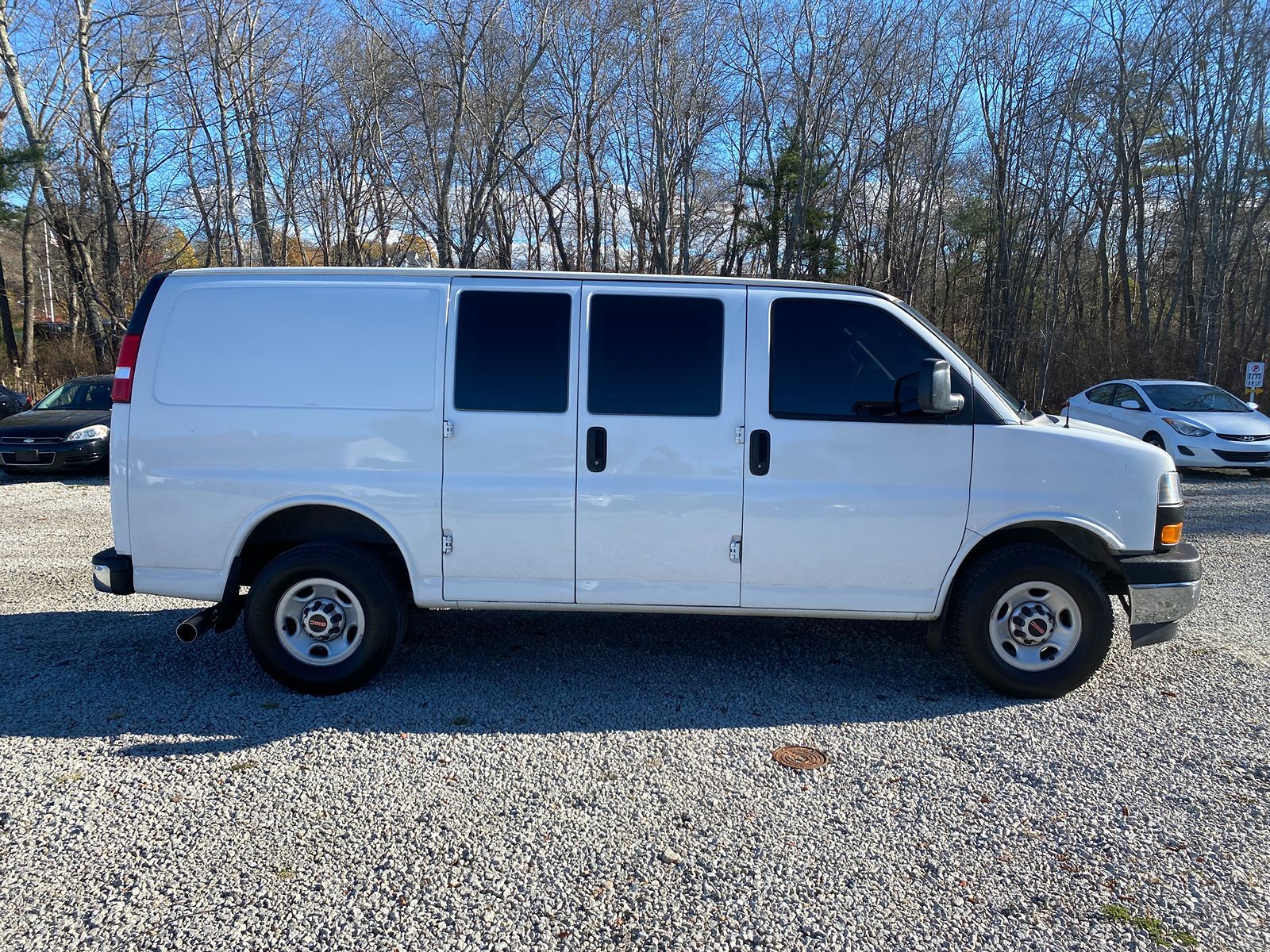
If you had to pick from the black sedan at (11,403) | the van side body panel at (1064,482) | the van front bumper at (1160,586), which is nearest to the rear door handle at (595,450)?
the van side body panel at (1064,482)

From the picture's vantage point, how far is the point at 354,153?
29.2m

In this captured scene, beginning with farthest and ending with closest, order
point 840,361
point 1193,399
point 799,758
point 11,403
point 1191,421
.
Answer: point 11,403 → point 1193,399 → point 1191,421 → point 840,361 → point 799,758

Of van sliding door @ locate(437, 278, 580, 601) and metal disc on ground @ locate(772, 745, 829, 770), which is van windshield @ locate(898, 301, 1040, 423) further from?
metal disc on ground @ locate(772, 745, 829, 770)

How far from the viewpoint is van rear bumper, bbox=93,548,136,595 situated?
179 inches

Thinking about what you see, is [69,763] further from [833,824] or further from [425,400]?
[833,824]

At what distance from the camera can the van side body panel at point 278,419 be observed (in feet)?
14.5

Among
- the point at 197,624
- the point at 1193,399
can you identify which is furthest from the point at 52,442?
the point at 1193,399

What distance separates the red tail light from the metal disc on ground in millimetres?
3702

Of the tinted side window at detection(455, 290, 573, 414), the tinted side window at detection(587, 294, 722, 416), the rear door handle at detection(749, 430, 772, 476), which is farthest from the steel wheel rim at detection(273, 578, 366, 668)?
the rear door handle at detection(749, 430, 772, 476)

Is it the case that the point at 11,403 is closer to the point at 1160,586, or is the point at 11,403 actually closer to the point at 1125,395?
the point at 1160,586

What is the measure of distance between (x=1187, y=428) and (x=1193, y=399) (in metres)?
1.27

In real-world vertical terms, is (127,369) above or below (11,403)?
above

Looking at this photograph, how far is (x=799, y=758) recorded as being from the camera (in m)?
3.89

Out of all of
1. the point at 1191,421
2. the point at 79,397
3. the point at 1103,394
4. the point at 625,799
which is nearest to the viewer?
the point at 625,799
